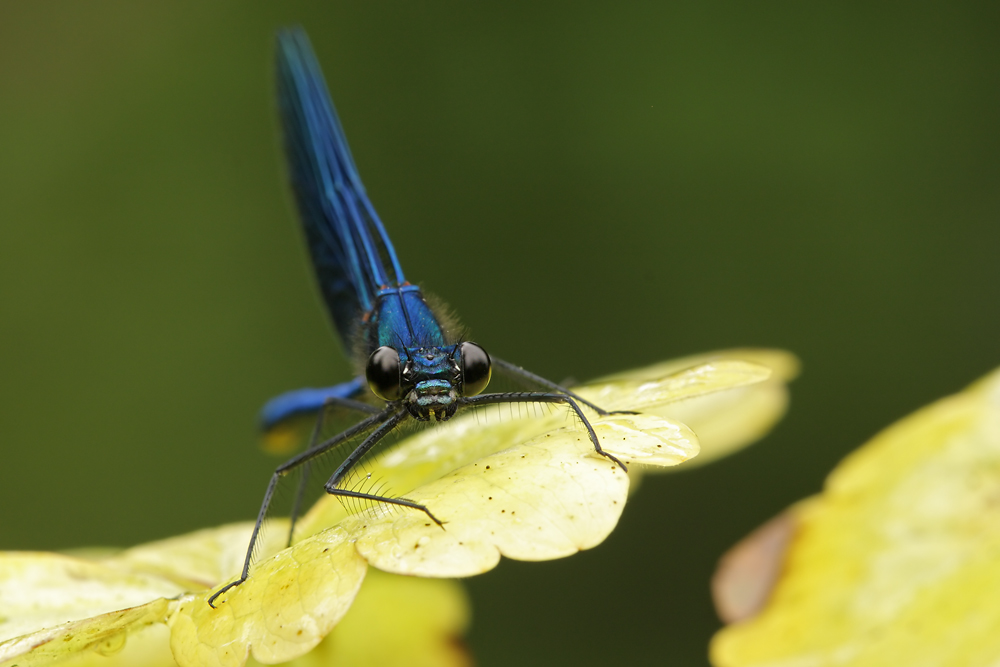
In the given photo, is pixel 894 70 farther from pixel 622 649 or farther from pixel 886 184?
pixel 622 649

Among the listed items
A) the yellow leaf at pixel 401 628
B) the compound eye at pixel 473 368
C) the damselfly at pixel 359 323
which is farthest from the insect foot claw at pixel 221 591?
the compound eye at pixel 473 368

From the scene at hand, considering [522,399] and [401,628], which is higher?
[522,399]

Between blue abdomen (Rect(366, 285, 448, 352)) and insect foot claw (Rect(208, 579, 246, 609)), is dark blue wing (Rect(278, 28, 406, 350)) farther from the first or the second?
insect foot claw (Rect(208, 579, 246, 609))

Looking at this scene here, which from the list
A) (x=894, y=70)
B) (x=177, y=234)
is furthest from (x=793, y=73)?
(x=177, y=234)

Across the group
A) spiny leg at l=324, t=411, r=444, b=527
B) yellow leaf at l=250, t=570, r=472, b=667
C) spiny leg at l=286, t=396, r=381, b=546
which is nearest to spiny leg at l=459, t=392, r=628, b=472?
spiny leg at l=324, t=411, r=444, b=527

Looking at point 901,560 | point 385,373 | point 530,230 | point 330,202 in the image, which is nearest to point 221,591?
point 385,373

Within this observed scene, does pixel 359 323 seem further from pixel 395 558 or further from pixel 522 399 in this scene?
pixel 395 558

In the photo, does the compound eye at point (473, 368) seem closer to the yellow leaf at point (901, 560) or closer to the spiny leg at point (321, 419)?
the spiny leg at point (321, 419)
